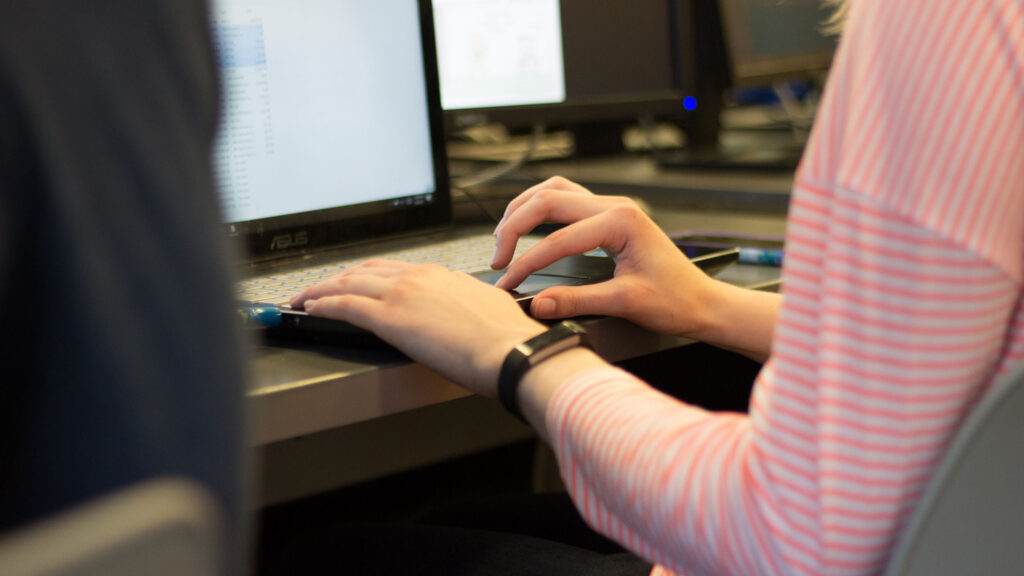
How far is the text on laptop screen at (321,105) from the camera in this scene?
0.93 m

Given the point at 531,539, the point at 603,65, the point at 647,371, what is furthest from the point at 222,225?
the point at 603,65

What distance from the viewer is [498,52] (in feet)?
4.58

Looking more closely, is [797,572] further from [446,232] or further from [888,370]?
[446,232]

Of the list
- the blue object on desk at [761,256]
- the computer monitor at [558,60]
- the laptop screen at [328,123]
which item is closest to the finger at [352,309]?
the laptop screen at [328,123]

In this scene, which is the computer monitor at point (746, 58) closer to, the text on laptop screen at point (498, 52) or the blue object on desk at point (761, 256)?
the text on laptop screen at point (498, 52)

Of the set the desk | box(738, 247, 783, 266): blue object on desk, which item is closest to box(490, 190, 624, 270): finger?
the desk

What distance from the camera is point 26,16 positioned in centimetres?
26

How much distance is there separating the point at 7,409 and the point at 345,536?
58 cm

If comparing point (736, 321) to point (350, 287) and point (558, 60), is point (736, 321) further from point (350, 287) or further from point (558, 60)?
point (558, 60)

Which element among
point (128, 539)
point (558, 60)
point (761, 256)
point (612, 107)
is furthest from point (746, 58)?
point (128, 539)

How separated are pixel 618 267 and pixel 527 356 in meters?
0.17

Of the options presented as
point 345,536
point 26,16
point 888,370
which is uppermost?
point 26,16

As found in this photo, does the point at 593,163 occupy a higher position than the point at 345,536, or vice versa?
the point at 593,163

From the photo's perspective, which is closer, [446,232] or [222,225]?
[222,225]
